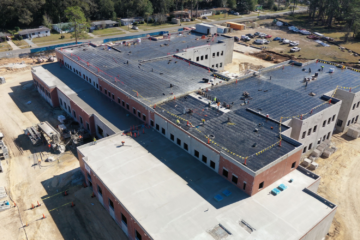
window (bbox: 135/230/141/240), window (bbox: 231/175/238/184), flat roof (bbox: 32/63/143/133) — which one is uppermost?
flat roof (bbox: 32/63/143/133)

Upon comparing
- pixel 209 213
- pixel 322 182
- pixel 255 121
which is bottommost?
pixel 322 182

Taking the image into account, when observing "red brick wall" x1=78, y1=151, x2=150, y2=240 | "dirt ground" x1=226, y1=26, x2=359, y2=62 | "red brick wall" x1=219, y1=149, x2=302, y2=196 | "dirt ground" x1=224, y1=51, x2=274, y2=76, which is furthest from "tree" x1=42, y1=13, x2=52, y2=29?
"red brick wall" x1=219, y1=149, x2=302, y2=196

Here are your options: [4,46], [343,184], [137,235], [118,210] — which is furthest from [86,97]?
[4,46]

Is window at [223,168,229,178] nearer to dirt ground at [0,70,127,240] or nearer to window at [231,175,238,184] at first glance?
window at [231,175,238,184]

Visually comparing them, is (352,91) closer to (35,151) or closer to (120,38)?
(35,151)

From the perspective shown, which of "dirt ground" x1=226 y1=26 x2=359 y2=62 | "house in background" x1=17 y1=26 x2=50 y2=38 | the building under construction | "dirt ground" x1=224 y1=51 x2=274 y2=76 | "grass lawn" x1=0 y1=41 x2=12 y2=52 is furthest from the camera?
"house in background" x1=17 y1=26 x2=50 y2=38

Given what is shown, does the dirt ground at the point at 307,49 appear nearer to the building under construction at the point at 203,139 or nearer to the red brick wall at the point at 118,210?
the building under construction at the point at 203,139

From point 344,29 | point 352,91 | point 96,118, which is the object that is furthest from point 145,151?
point 344,29
